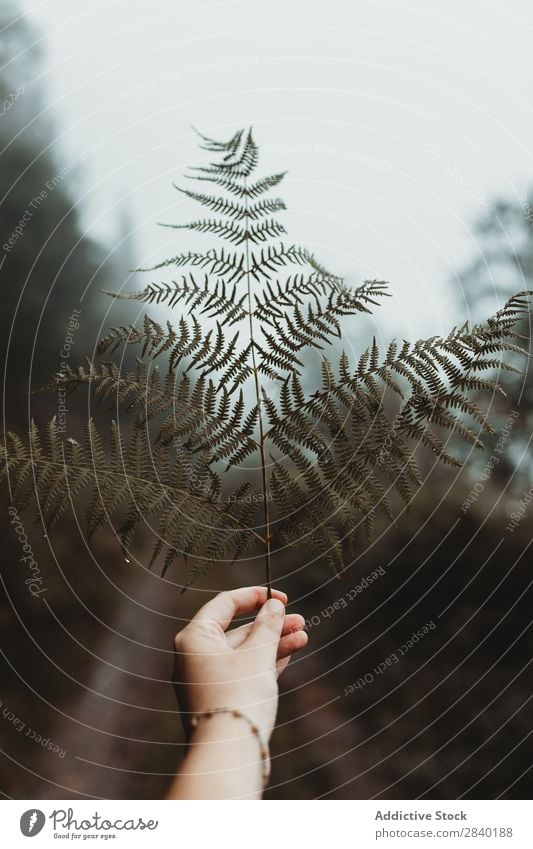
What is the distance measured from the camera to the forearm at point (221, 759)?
36.3 inches

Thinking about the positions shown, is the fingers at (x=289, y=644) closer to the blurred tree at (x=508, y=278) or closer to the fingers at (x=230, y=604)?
the fingers at (x=230, y=604)

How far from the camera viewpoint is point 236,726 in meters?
0.94

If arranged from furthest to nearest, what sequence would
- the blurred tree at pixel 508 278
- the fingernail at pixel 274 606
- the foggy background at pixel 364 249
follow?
the blurred tree at pixel 508 278
the foggy background at pixel 364 249
the fingernail at pixel 274 606

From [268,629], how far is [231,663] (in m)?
0.09

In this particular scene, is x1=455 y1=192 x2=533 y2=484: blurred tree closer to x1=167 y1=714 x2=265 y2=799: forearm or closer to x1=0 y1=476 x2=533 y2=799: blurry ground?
x1=0 y1=476 x2=533 y2=799: blurry ground

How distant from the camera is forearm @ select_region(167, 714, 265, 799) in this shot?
3.02ft

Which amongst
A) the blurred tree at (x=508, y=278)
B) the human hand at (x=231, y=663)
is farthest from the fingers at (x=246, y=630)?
the blurred tree at (x=508, y=278)

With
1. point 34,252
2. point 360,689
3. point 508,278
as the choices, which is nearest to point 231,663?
point 360,689

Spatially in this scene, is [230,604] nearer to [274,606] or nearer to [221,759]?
[274,606]

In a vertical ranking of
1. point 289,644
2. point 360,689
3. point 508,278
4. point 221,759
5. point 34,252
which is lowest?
point 360,689

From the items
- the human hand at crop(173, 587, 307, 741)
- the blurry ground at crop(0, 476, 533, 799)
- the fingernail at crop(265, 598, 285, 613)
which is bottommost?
the blurry ground at crop(0, 476, 533, 799)

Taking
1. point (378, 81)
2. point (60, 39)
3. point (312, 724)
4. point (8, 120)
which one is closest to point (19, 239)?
point (8, 120)

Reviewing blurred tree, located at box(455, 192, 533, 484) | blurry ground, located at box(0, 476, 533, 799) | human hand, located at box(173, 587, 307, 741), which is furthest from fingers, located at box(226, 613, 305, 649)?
blurred tree, located at box(455, 192, 533, 484)

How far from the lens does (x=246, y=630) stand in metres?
1.07
